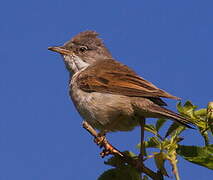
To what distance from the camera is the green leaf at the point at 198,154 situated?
2.15 meters

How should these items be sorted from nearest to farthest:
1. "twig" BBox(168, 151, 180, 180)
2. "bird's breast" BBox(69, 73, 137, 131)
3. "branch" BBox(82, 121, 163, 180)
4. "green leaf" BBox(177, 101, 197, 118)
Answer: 1. "twig" BBox(168, 151, 180, 180)
2. "branch" BBox(82, 121, 163, 180)
3. "green leaf" BBox(177, 101, 197, 118)
4. "bird's breast" BBox(69, 73, 137, 131)

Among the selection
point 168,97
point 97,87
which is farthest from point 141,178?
point 97,87

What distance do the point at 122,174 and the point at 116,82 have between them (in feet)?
9.00

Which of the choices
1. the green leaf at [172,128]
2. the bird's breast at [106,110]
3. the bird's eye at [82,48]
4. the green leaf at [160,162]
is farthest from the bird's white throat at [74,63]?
the green leaf at [160,162]

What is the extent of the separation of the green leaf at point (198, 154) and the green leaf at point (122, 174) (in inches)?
13.8

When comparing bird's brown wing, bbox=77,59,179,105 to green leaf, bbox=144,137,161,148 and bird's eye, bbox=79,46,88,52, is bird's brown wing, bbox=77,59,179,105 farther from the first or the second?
green leaf, bbox=144,137,161,148

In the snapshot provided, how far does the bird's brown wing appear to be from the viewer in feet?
15.3

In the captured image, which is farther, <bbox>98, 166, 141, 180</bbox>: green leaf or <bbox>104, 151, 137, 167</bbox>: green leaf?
<bbox>104, 151, 137, 167</bbox>: green leaf

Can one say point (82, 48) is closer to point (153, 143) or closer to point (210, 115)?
point (153, 143)

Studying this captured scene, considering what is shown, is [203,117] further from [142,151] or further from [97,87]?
[97,87]

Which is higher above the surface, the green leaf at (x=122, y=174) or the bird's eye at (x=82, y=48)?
the bird's eye at (x=82, y=48)

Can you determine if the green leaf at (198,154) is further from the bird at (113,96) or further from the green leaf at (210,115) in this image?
the bird at (113,96)

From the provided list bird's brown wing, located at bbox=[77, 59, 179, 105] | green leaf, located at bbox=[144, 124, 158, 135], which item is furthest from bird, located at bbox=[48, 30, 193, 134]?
green leaf, located at bbox=[144, 124, 158, 135]

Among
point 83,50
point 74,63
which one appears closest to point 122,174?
point 74,63
